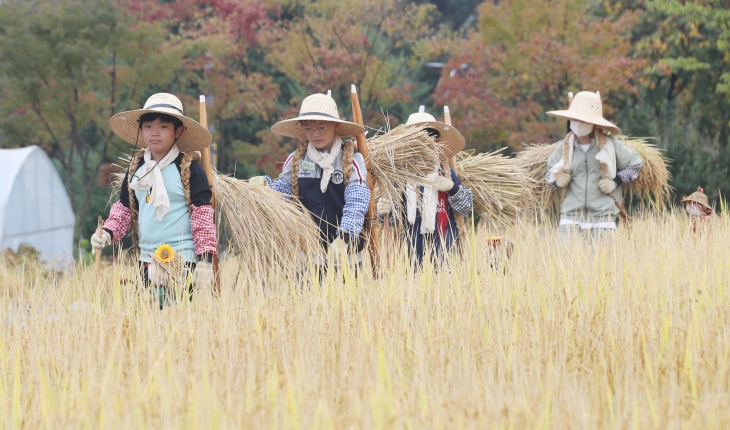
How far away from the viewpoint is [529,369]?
2924 mm

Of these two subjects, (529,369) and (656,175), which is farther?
(656,175)

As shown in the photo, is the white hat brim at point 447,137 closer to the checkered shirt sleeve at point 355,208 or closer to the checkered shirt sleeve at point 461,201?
the checkered shirt sleeve at point 461,201

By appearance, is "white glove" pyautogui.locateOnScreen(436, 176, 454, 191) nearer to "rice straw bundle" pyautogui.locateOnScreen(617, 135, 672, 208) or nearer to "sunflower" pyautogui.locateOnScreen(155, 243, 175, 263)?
"sunflower" pyautogui.locateOnScreen(155, 243, 175, 263)

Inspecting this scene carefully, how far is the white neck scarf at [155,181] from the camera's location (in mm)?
4188

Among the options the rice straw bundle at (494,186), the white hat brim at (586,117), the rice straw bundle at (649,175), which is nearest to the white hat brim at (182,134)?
the rice straw bundle at (494,186)

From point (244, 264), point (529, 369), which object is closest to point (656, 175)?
point (244, 264)

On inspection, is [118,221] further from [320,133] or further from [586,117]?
[586,117]

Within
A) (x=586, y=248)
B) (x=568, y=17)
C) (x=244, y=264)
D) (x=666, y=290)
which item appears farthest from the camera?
(x=568, y=17)

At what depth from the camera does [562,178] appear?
20.2ft

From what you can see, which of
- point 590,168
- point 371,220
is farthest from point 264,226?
point 590,168

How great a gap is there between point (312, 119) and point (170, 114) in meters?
0.72

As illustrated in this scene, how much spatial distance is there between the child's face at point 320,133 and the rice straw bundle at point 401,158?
1.14 ft

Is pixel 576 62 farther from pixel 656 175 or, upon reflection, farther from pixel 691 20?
pixel 656 175

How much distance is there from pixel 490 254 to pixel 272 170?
425 inches
